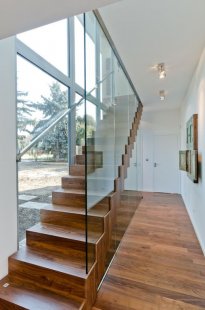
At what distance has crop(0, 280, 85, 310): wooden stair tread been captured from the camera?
1.51 meters

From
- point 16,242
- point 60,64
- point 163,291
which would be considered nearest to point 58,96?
point 60,64

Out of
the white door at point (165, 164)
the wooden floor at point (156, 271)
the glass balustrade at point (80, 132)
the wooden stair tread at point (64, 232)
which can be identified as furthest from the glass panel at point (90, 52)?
the white door at point (165, 164)

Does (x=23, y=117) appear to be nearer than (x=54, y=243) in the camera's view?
No

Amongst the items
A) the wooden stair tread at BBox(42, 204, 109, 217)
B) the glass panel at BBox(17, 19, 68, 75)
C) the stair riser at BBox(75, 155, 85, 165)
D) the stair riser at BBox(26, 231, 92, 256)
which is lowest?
the stair riser at BBox(26, 231, 92, 256)

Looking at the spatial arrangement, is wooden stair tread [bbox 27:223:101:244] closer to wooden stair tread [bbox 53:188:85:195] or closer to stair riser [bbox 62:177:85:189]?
wooden stair tread [bbox 53:188:85:195]

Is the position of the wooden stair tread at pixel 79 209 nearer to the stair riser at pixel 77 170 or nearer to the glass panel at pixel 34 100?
the stair riser at pixel 77 170

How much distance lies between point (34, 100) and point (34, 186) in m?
1.18

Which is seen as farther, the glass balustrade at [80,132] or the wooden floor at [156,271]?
the glass balustrade at [80,132]

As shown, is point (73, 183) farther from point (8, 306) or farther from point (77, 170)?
point (8, 306)

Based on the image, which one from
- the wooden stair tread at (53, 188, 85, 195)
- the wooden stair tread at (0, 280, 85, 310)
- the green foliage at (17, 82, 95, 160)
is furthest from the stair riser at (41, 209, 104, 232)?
the green foliage at (17, 82, 95, 160)

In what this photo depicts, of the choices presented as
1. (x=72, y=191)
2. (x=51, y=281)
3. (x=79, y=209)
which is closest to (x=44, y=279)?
(x=51, y=281)

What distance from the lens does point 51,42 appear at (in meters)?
3.10

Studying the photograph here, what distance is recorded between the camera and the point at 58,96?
10.8 ft

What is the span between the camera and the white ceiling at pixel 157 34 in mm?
1932
